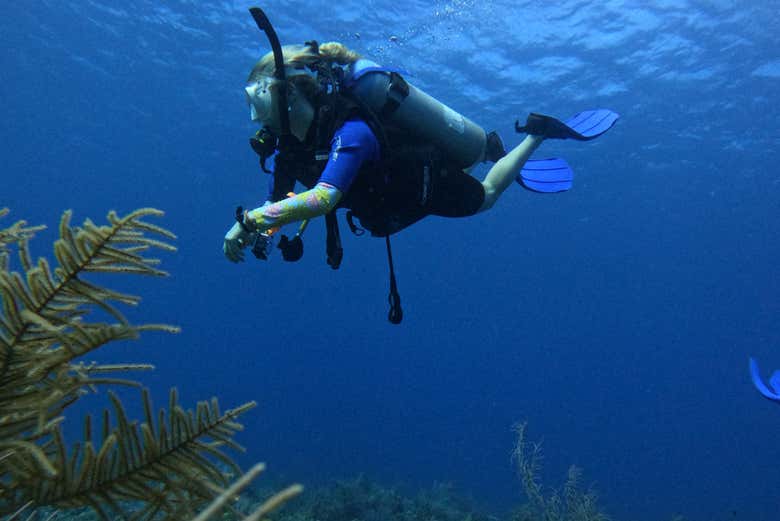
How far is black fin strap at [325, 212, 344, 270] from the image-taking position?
407 centimetres

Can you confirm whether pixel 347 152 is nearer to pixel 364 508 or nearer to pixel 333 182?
pixel 333 182

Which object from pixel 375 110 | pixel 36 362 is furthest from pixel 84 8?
pixel 36 362

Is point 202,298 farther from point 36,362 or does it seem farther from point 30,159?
point 36,362

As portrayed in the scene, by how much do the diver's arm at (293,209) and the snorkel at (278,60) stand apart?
0.75 meters

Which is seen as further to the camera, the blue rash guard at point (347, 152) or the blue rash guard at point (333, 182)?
the blue rash guard at point (347, 152)

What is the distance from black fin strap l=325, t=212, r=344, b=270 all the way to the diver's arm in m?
0.74

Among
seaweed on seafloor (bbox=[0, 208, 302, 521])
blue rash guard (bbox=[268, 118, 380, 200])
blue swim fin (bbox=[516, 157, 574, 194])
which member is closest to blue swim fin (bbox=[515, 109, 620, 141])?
blue swim fin (bbox=[516, 157, 574, 194])

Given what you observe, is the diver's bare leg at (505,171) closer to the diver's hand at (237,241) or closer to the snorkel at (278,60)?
the snorkel at (278,60)

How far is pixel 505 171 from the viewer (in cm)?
507

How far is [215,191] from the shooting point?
47.8 metres

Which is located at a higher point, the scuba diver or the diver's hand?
the scuba diver

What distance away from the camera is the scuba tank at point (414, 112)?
13.4 feet

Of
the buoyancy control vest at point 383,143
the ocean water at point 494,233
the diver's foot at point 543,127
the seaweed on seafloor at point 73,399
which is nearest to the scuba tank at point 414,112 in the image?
the buoyancy control vest at point 383,143

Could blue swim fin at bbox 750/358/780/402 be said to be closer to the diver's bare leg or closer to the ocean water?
the diver's bare leg
